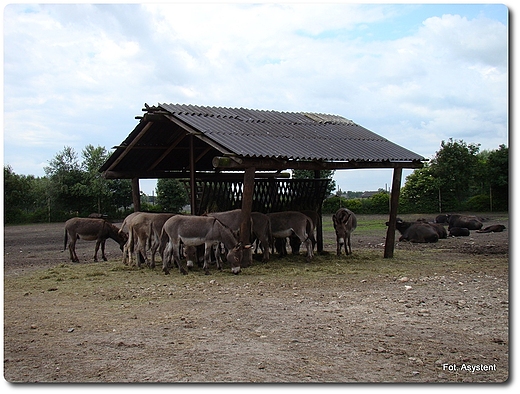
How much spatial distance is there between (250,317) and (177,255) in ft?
17.8

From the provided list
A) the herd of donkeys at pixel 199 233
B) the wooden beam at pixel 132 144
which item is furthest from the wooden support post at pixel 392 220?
the wooden beam at pixel 132 144

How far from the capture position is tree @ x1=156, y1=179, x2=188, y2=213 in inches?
1727

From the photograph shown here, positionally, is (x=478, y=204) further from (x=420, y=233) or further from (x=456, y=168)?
(x=420, y=233)

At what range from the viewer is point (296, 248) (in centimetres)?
1839

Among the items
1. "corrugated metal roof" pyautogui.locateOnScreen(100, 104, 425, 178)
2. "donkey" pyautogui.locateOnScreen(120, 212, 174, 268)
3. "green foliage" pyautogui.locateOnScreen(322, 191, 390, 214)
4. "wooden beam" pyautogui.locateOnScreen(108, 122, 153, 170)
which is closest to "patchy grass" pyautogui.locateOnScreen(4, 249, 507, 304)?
"donkey" pyautogui.locateOnScreen(120, 212, 174, 268)

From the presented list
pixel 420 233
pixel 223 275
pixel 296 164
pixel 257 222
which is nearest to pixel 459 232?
pixel 420 233

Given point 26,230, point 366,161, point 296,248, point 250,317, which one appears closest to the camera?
point 250,317

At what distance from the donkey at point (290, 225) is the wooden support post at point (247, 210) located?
171 cm

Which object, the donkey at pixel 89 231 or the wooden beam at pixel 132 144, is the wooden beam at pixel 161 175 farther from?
the donkey at pixel 89 231

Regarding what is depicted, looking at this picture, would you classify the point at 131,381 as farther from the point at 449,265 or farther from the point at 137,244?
the point at 449,265

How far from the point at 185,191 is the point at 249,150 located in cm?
2693

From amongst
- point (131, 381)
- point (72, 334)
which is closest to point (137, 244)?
point (72, 334)

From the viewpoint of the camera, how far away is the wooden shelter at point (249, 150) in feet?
47.7

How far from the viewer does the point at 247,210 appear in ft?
48.1
